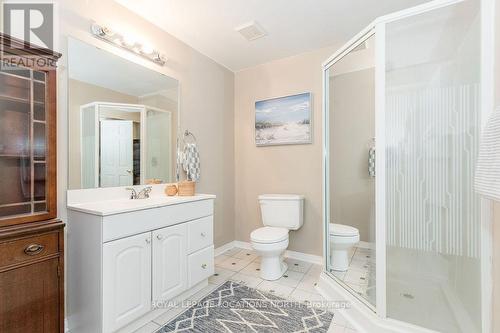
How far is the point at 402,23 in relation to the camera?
146 cm

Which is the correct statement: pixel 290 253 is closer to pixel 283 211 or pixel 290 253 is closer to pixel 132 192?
pixel 283 211

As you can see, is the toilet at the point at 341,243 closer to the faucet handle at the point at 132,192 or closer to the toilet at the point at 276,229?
the toilet at the point at 276,229

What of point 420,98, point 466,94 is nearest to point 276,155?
point 420,98

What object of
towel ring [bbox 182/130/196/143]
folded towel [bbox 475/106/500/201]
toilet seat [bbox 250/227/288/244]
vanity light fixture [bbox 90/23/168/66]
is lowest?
toilet seat [bbox 250/227/288/244]

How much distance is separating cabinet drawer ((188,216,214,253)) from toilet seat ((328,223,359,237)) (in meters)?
1.13

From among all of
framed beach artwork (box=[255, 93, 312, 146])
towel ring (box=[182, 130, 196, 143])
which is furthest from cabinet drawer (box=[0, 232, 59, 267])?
framed beach artwork (box=[255, 93, 312, 146])

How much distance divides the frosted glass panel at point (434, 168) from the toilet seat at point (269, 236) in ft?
3.09

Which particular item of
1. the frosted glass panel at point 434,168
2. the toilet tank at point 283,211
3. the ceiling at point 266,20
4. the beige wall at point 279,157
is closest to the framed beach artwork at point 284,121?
the beige wall at point 279,157

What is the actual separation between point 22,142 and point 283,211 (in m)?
2.16

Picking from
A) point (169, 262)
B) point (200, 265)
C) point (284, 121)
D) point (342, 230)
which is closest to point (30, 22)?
point (169, 262)

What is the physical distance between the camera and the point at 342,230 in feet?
6.93

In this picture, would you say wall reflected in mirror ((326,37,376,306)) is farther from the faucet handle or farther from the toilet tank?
the faucet handle

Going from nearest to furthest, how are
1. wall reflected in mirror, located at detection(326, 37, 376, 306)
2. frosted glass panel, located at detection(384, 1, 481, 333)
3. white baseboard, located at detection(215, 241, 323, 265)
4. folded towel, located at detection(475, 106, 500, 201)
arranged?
folded towel, located at detection(475, 106, 500, 201) → frosted glass panel, located at detection(384, 1, 481, 333) → wall reflected in mirror, located at detection(326, 37, 376, 306) → white baseboard, located at detection(215, 241, 323, 265)

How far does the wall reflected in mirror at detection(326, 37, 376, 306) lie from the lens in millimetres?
1694
